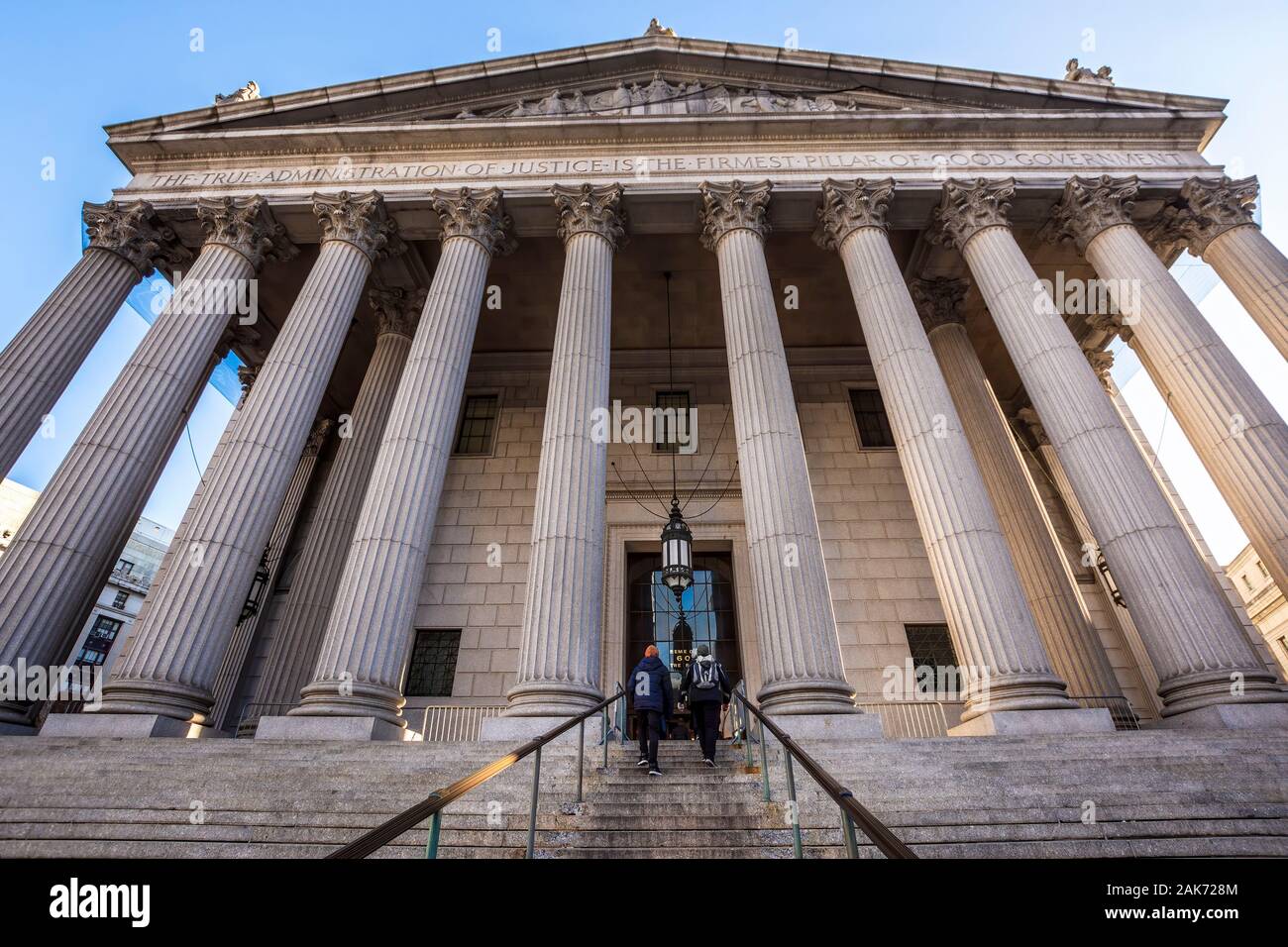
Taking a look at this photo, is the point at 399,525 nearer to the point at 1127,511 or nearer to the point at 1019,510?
the point at 1127,511

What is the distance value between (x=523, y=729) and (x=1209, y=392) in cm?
1391

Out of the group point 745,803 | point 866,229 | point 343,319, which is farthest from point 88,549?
point 866,229

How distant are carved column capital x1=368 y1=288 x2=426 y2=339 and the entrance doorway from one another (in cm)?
887

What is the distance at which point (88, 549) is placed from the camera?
1184 centimetres

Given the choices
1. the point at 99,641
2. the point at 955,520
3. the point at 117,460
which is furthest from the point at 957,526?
the point at 99,641

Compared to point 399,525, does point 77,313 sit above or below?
above

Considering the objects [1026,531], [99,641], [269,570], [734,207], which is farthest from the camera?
[99,641]

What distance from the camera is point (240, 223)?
604 inches

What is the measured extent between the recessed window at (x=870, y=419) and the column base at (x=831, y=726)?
12.1m

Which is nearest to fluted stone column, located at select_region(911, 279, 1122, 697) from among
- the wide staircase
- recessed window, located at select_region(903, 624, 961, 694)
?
recessed window, located at select_region(903, 624, 961, 694)

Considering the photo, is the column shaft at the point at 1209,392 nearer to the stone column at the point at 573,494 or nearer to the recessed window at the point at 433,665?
the stone column at the point at 573,494

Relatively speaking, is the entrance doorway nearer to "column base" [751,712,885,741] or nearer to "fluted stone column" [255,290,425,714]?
"fluted stone column" [255,290,425,714]

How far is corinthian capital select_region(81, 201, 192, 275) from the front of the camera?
15212 mm
